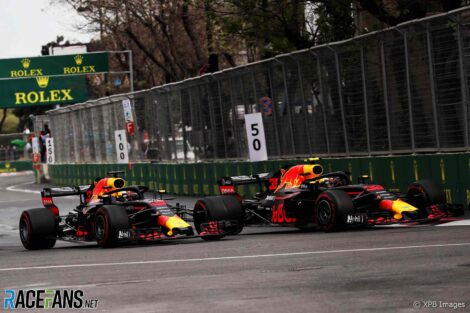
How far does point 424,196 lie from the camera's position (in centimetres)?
1678

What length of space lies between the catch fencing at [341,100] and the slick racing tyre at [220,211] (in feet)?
13.9

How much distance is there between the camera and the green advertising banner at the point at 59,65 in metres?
56.7

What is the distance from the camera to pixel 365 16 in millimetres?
40531

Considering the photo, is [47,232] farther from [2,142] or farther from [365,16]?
[2,142]

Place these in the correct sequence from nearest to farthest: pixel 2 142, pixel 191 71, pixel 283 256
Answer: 1. pixel 283 256
2. pixel 191 71
3. pixel 2 142

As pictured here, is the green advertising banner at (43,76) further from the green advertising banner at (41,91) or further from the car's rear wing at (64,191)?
the car's rear wing at (64,191)

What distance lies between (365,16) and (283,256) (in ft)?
92.5

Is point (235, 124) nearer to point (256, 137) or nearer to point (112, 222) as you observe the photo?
point (256, 137)

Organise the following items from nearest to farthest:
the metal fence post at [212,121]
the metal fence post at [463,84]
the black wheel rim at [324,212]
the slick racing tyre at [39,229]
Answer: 1. the black wheel rim at [324,212]
2. the slick racing tyre at [39,229]
3. the metal fence post at [463,84]
4. the metal fence post at [212,121]

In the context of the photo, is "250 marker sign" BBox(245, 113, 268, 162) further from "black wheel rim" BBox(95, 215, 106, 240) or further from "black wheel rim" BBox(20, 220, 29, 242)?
"black wheel rim" BBox(95, 215, 106, 240)

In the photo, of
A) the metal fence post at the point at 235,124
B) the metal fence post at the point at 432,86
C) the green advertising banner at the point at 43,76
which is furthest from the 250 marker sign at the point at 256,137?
the green advertising banner at the point at 43,76

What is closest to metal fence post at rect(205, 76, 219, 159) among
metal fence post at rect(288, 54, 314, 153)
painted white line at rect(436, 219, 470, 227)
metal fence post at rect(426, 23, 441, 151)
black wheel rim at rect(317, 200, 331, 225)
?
metal fence post at rect(288, 54, 314, 153)

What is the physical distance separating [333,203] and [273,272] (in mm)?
4733

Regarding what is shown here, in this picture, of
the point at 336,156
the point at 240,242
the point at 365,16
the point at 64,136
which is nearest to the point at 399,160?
the point at 336,156
